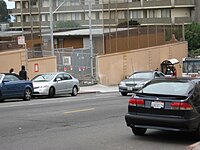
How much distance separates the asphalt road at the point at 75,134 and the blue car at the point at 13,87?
6.64 m

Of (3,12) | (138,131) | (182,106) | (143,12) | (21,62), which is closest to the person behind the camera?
(182,106)

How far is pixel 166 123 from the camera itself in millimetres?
11500

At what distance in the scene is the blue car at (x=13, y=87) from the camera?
968 inches

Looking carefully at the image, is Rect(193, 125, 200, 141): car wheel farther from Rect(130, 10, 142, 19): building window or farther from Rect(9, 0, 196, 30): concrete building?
Rect(130, 10, 142, 19): building window

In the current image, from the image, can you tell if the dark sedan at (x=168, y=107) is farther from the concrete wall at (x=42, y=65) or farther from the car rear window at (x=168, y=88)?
the concrete wall at (x=42, y=65)

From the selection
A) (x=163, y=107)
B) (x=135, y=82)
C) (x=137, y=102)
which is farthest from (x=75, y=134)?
(x=135, y=82)

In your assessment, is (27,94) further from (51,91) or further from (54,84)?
(54,84)

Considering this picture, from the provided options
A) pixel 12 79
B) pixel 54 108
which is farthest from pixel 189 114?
pixel 12 79

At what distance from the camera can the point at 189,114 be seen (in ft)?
37.6

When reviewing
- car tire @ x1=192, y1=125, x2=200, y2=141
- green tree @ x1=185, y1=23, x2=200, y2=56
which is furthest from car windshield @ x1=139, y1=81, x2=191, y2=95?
green tree @ x1=185, y1=23, x2=200, y2=56

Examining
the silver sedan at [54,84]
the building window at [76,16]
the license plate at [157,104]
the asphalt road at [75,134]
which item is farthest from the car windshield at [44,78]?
the building window at [76,16]

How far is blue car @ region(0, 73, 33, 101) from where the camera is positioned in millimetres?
24594

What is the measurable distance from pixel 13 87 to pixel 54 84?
4.51 m

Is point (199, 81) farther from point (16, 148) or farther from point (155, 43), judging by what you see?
point (155, 43)
